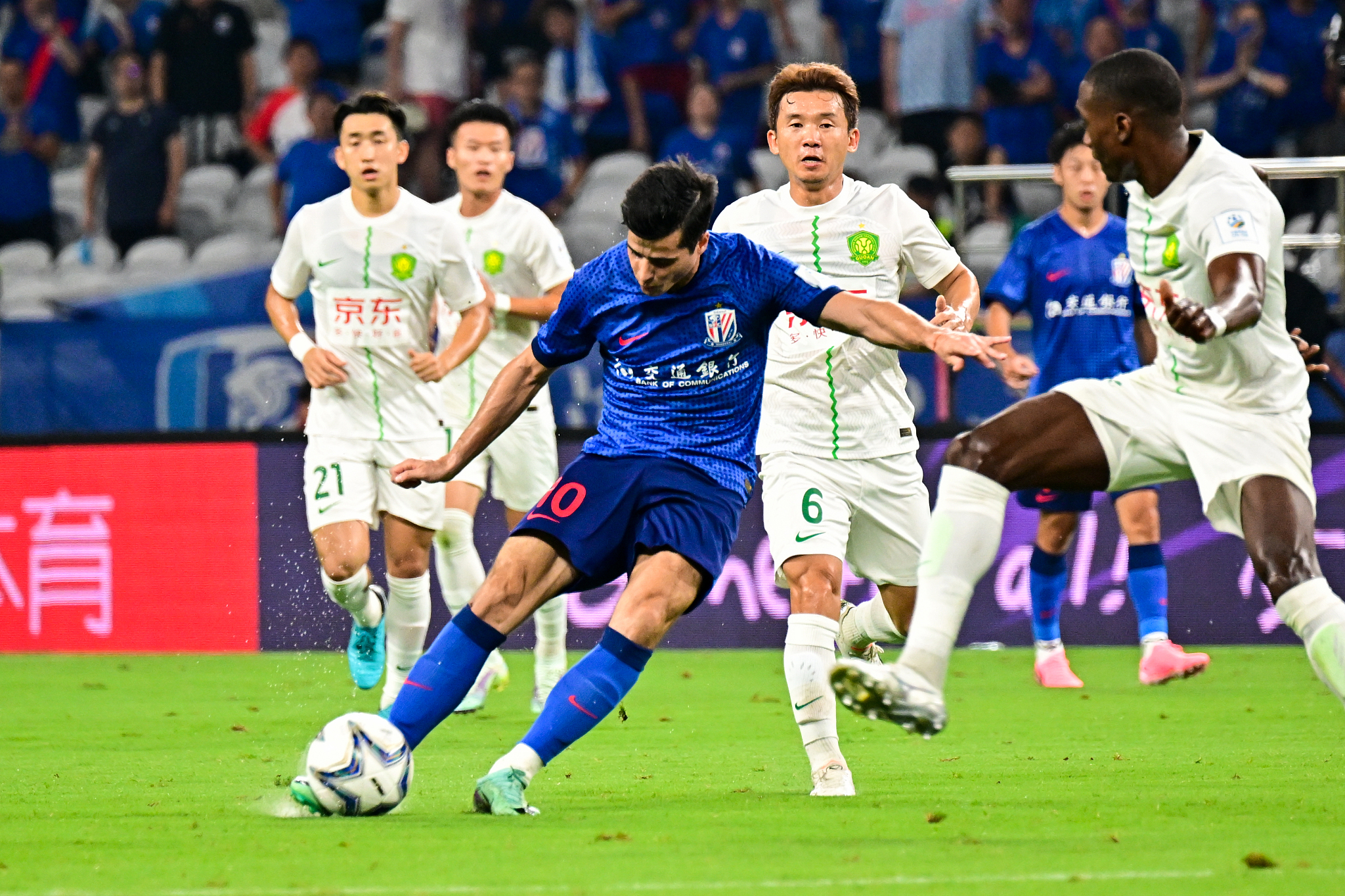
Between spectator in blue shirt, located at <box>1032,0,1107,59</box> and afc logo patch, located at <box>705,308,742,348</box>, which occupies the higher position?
spectator in blue shirt, located at <box>1032,0,1107,59</box>

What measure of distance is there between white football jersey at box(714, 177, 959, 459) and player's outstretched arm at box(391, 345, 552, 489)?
98 centimetres

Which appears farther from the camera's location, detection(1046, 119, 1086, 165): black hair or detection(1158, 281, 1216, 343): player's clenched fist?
detection(1046, 119, 1086, 165): black hair

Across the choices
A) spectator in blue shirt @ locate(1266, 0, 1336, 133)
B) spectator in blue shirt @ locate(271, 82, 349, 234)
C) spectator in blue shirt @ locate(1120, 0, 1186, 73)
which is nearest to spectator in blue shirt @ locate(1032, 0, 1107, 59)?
spectator in blue shirt @ locate(1120, 0, 1186, 73)

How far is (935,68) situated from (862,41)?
102 cm

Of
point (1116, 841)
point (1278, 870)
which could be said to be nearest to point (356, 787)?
point (1116, 841)

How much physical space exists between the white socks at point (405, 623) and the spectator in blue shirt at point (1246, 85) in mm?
7924

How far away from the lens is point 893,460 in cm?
622

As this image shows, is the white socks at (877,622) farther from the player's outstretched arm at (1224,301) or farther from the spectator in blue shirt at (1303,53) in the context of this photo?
the spectator in blue shirt at (1303,53)

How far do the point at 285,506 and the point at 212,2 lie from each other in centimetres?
638

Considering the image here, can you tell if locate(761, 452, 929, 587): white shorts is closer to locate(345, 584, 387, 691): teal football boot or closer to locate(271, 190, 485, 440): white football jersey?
locate(271, 190, 485, 440): white football jersey

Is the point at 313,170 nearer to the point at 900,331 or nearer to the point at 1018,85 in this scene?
the point at 1018,85

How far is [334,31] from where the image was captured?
16.1 meters

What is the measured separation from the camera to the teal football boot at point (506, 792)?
514 centimetres

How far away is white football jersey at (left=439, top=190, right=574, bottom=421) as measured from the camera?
9070 millimetres
